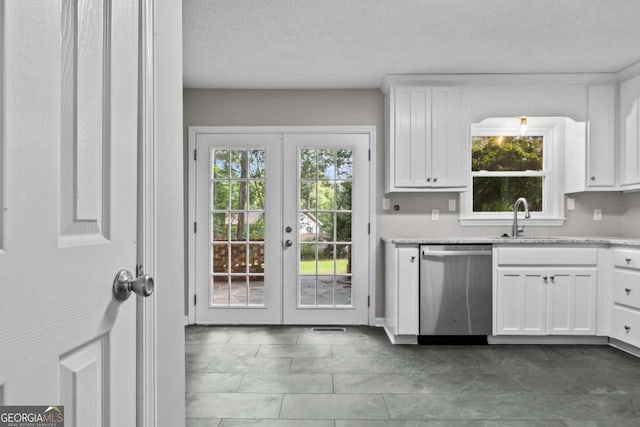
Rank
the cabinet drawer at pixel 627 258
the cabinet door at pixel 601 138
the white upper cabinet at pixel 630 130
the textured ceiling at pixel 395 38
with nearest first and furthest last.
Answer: the textured ceiling at pixel 395 38 < the cabinet drawer at pixel 627 258 < the white upper cabinet at pixel 630 130 < the cabinet door at pixel 601 138

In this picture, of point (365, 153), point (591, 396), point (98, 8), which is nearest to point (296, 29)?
point (365, 153)

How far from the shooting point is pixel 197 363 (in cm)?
298

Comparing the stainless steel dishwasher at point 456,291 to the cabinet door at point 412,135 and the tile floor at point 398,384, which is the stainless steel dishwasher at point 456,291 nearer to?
the tile floor at point 398,384

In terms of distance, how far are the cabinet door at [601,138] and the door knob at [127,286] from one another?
4.11 meters

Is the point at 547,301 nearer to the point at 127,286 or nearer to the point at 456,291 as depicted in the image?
the point at 456,291

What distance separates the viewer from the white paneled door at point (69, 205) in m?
0.59

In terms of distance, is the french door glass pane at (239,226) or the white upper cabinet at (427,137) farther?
the french door glass pane at (239,226)

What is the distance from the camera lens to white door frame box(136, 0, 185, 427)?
97cm

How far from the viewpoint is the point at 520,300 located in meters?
3.41

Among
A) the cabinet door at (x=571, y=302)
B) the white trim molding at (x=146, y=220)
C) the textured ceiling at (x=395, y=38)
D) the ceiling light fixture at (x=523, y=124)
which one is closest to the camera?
the white trim molding at (x=146, y=220)

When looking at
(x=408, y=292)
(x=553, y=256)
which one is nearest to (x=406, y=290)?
(x=408, y=292)

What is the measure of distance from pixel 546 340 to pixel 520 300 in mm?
452

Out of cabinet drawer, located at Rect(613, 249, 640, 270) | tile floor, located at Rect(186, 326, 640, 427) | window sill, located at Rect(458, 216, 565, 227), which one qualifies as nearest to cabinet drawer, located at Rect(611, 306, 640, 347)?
tile floor, located at Rect(186, 326, 640, 427)

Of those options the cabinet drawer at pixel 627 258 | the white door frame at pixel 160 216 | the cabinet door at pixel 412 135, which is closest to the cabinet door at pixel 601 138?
the cabinet drawer at pixel 627 258
